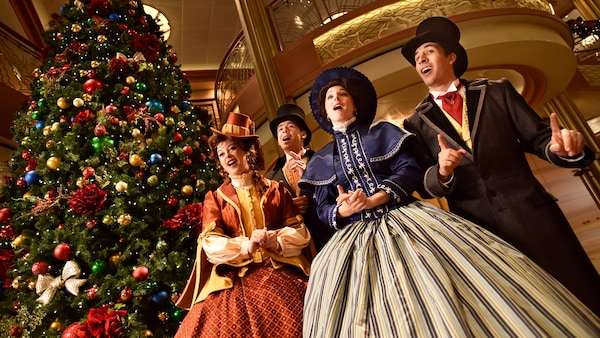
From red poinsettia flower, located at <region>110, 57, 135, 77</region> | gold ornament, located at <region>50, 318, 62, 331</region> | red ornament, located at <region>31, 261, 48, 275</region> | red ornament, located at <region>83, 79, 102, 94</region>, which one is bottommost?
gold ornament, located at <region>50, 318, 62, 331</region>

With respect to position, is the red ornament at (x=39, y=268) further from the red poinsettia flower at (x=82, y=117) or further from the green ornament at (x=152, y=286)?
the red poinsettia flower at (x=82, y=117)

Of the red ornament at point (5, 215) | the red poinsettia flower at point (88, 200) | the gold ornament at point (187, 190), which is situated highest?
the red ornament at point (5, 215)

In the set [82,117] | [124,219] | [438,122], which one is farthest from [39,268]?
[438,122]

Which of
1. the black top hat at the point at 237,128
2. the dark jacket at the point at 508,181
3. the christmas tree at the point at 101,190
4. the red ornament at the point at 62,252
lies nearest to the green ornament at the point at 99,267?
the christmas tree at the point at 101,190

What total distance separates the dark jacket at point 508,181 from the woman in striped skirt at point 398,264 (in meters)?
0.16

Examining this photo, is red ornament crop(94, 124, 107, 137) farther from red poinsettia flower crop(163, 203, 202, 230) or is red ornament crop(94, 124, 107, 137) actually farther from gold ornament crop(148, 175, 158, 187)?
red poinsettia flower crop(163, 203, 202, 230)

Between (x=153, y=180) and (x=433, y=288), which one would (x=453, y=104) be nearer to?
(x=433, y=288)

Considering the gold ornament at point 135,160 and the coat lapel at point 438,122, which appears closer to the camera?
the coat lapel at point 438,122

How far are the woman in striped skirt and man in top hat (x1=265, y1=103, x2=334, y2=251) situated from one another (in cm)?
36

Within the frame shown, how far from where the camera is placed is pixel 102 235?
243cm

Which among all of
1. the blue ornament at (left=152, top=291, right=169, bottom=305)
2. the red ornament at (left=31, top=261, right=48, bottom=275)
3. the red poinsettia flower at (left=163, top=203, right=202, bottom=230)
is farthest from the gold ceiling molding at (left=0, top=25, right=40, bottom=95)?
the blue ornament at (left=152, top=291, right=169, bottom=305)

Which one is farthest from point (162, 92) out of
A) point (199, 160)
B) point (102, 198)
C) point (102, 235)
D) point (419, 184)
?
point (419, 184)

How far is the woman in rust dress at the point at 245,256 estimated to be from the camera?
1488mm

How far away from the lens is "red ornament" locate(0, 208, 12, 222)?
2.62 metres
